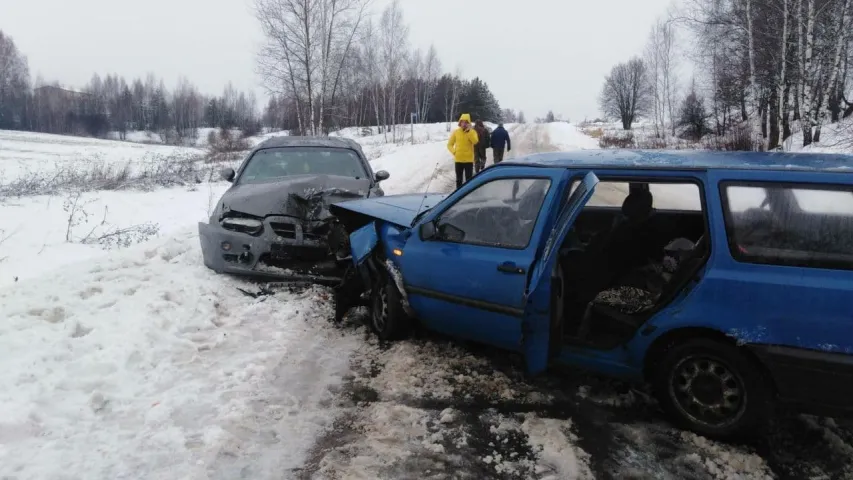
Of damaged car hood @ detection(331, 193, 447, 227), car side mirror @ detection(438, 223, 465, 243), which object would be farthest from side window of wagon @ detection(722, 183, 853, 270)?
damaged car hood @ detection(331, 193, 447, 227)

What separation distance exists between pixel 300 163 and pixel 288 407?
188 inches

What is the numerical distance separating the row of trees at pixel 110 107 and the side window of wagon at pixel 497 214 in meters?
89.8

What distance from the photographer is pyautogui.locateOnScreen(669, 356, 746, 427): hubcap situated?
300 cm

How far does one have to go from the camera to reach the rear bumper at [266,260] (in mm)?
5660

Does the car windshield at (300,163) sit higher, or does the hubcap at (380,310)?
the car windshield at (300,163)

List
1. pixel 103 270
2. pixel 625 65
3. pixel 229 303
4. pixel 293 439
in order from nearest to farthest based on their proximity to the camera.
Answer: pixel 293 439
pixel 229 303
pixel 103 270
pixel 625 65

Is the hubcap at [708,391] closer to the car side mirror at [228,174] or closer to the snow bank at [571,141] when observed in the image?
the car side mirror at [228,174]

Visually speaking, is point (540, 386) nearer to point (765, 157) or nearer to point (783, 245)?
point (783, 245)

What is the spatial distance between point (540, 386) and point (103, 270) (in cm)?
470

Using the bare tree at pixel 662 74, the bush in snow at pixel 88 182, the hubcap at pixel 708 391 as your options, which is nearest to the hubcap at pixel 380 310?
the hubcap at pixel 708 391

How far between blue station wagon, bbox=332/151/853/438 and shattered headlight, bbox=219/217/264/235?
4.90 ft

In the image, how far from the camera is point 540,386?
3.80m

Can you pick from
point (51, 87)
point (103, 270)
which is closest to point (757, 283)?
point (103, 270)

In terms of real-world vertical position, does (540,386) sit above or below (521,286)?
below
